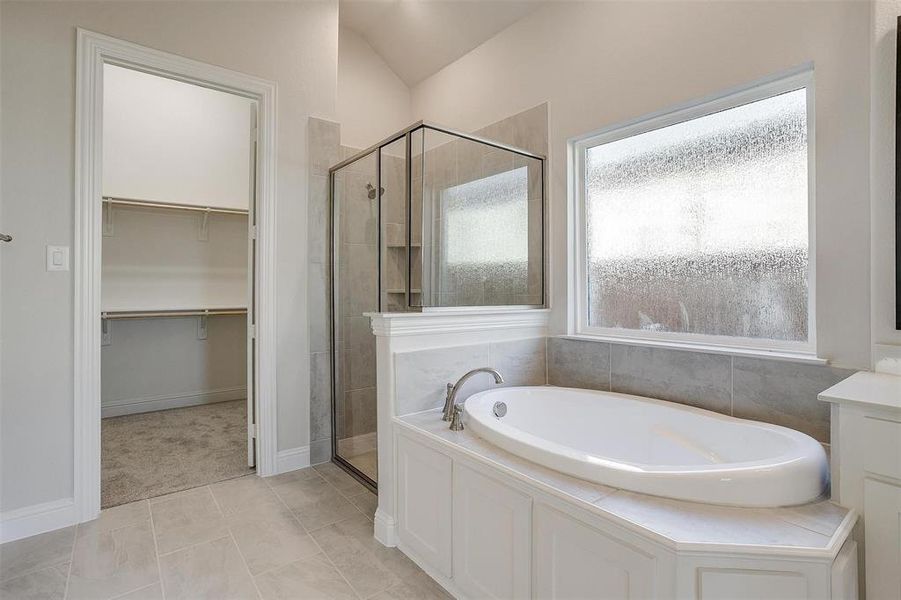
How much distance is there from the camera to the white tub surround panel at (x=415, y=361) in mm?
1928

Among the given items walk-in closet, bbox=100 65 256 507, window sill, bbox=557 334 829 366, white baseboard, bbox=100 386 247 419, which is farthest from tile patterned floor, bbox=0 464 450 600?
white baseboard, bbox=100 386 247 419

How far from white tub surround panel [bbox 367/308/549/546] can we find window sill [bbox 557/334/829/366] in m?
0.59


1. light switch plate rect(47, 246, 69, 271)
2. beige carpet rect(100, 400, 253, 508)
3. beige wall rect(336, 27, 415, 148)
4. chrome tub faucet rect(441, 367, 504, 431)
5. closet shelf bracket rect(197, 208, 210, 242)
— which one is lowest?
beige carpet rect(100, 400, 253, 508)


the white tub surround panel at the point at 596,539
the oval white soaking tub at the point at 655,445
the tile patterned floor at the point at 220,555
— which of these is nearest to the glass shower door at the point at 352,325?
the tile patterned floor at the point at 220,555

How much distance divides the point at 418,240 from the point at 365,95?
1927 millimetres

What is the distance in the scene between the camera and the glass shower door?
8.91ft

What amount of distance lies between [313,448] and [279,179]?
1.69m

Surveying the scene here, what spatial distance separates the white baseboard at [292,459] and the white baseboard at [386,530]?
991mm

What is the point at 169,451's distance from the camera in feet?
9.81

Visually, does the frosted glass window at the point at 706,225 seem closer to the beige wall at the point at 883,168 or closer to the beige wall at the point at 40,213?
the beige wall at the point at 883,168

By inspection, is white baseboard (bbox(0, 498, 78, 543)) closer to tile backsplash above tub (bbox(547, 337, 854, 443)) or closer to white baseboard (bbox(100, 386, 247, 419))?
white baseboard (bbox(100, 386, 247, 419))

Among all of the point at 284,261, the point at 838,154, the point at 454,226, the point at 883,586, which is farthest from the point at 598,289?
the point at 284,261

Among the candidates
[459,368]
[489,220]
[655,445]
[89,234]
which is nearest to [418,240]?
[489,220]

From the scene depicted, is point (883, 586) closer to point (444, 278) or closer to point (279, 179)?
point (444, 278)
